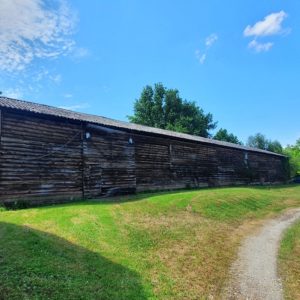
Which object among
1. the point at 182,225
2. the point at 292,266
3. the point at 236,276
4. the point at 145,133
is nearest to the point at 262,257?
the point at 292,266

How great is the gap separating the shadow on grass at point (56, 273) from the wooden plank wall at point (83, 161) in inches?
282

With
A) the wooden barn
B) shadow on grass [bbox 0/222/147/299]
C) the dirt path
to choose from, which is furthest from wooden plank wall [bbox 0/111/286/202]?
the dirt path

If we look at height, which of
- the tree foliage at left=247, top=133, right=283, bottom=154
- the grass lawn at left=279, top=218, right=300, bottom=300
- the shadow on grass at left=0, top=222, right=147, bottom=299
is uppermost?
the tree foliage at left=247, top=133, right=283, bottom=154

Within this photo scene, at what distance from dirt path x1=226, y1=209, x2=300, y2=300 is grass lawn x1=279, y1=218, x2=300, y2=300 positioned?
0.21 metres

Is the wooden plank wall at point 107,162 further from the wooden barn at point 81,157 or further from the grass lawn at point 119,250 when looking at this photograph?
the grass lawn at point 119,250

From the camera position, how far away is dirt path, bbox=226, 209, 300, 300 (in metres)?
8.21

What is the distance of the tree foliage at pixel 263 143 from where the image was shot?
233ft

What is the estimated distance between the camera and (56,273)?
26.5 ft

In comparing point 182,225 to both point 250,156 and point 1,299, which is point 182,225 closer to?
point 1,299

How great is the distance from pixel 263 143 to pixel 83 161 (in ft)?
199

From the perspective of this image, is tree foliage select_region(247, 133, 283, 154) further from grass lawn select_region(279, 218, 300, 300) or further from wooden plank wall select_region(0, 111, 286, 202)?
grass lawn select_region(279, 218, 300, 300)

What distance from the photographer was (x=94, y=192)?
813 inches

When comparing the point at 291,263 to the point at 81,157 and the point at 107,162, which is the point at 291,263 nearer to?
the point at 81,157

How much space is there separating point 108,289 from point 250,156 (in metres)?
37.6
